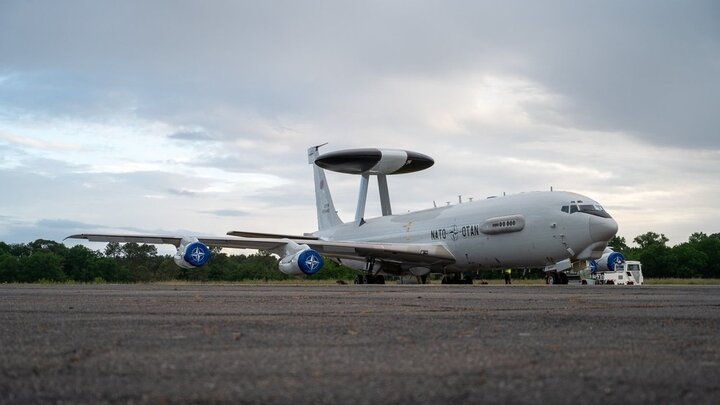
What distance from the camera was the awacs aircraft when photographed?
23.7 meters

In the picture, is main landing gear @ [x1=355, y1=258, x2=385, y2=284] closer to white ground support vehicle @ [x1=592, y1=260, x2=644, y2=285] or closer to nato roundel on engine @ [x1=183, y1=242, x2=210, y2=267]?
nato roundel on engine @ [x1=183, y1=242, x2=210, y2=267]

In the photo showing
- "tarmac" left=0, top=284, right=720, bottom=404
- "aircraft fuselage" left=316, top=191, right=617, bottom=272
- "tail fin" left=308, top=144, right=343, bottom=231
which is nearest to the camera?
"tarmac" left=0, top=284, right=720, bottom=404

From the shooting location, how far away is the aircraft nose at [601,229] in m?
23.0

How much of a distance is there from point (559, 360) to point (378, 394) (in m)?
1.37

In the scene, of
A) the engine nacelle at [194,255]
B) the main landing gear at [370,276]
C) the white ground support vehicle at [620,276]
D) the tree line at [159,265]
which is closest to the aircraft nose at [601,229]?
the main landing gear at [370,276]

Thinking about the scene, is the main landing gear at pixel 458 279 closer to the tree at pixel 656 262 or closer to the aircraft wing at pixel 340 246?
the aircraft wing at pixel 340 246

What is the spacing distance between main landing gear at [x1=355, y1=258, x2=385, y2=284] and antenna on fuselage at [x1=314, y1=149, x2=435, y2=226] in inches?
207

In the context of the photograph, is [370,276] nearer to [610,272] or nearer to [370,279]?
[370,279]

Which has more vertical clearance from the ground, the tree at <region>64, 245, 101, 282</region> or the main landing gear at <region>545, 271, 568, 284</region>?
the tree at <region>64, 245, 101, 282</region>

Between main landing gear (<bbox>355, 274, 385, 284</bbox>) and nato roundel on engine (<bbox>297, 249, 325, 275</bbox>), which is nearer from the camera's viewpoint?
nato roundel on engine (<bbox>297, 249, 325, 275</bbox>)

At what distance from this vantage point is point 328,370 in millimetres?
3367

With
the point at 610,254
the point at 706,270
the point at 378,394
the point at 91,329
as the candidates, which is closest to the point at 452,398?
the point at 378,394

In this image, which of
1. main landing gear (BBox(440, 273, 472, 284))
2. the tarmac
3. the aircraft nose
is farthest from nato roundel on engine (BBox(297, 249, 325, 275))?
the tarmac

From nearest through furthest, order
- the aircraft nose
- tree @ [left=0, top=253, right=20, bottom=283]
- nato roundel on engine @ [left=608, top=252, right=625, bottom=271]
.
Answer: the aircraft nose, nato roundel on engine @ [left=608, top=252, right=625, bottom=271], tree @ [left=0, top=253, right=20, bottom=283]
